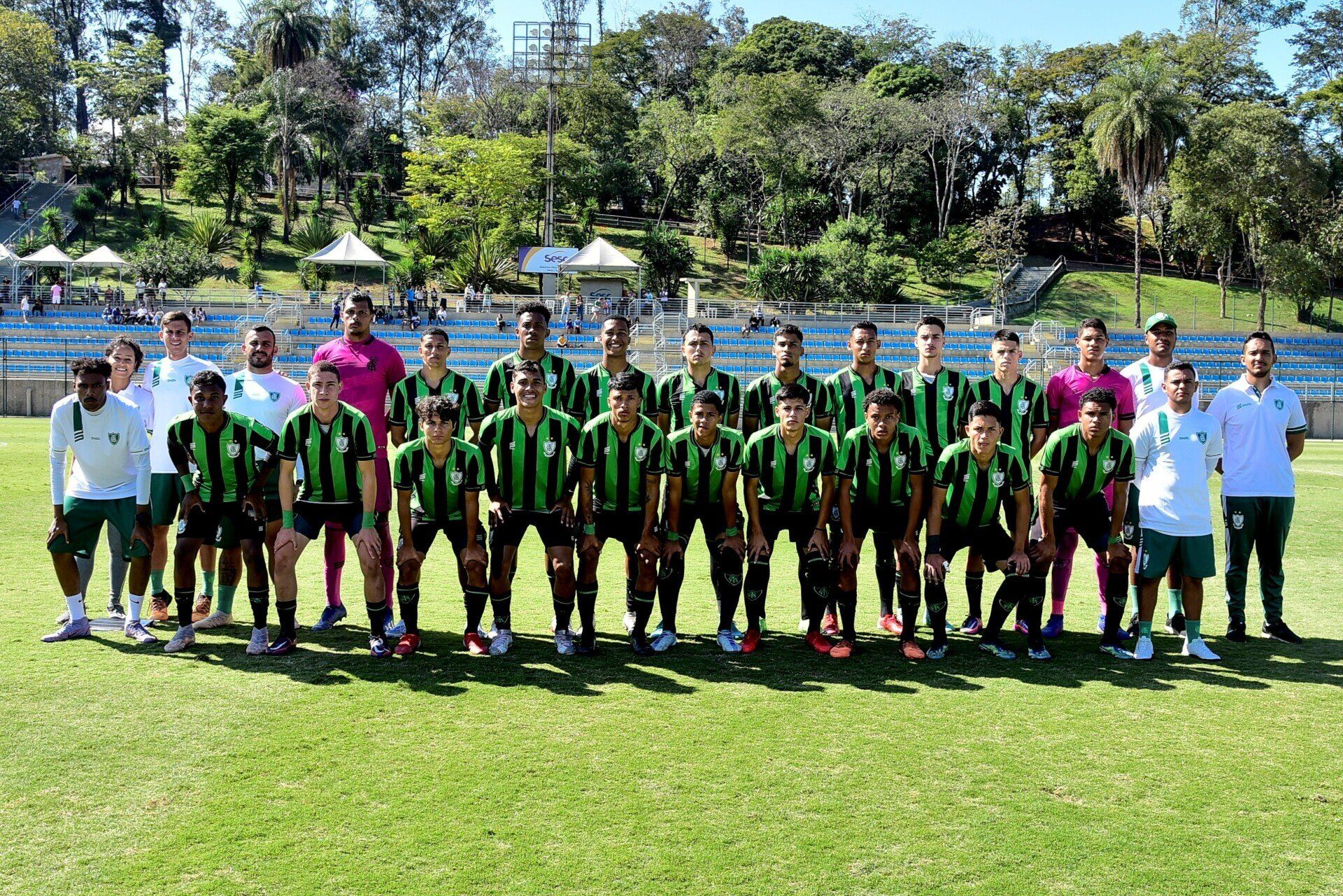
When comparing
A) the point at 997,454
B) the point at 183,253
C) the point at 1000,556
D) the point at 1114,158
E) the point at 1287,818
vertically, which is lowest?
the point at 1287,818

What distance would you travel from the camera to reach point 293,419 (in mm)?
6375

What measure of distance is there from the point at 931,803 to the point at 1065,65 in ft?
195

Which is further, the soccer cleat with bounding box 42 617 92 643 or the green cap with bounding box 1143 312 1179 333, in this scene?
the green cap with bounding box 1143 312 1179 333

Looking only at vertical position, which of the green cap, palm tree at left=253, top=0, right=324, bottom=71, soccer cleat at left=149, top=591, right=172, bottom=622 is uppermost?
palm tree at left=253, top=0, right=324, bottom=71

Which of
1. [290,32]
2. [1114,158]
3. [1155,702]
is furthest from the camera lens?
[290,32]

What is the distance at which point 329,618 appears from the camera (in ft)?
23.2

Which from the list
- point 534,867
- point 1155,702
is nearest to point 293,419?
point 534,867

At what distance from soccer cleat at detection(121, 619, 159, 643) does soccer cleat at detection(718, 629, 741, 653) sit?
352 cm

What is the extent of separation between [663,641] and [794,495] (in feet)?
4.04

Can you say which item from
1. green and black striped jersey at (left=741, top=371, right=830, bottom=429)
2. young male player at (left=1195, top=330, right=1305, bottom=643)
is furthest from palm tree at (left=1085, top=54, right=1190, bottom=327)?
green and black striped jersey at (left=741, top=371, right=830, bottom=429)

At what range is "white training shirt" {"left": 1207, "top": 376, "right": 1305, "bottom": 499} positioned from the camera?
7.19 meters

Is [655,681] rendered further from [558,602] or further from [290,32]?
[290,32]

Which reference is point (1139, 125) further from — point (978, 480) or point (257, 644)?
point (257, 644)

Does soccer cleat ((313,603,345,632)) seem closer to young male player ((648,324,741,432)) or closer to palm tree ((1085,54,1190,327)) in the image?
young male player ((648,324,741,432))
